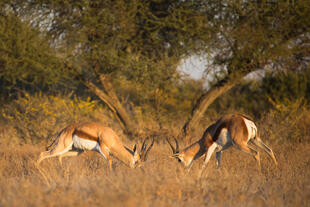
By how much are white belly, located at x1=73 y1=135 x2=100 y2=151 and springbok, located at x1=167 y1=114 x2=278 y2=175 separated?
4.83 ft

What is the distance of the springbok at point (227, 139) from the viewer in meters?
7.21

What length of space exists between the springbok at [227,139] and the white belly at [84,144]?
1473 millimetres

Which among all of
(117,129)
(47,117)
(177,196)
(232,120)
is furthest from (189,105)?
(177,196)

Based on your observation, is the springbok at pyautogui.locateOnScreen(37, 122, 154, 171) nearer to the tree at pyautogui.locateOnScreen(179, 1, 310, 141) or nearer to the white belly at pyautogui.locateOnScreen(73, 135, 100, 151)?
the white belly at pyautogui.locateOnScreen(73, 135, 100, 151)

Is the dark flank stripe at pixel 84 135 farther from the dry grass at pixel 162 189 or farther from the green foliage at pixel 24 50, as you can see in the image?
the green foliage at pixel 24 50

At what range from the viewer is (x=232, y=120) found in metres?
7.41

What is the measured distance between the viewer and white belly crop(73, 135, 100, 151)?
23.3 feet

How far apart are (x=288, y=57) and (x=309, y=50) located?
2.29ft

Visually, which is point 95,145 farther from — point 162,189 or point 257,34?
point 257,34

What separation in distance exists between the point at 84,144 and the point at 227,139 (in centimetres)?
289

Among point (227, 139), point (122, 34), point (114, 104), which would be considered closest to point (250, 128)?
point (227, 139)

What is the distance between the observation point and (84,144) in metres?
7.11

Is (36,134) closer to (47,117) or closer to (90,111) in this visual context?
(47,117)

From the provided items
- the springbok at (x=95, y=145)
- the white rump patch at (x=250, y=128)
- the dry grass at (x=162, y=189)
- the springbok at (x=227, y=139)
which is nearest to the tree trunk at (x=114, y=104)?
the springbok at (x=227, y=139)
